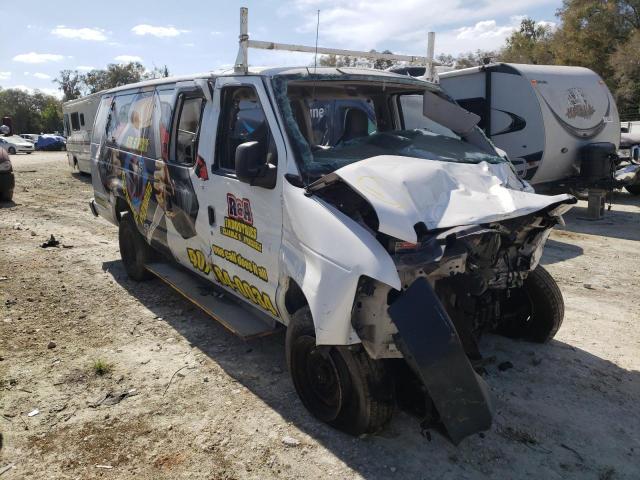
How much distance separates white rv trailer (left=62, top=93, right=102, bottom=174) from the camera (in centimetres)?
1677

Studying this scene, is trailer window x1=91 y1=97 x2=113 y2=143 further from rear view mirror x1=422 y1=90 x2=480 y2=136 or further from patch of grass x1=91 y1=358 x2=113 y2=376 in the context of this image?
rear view mirror x1=422 y1=90 x2=480 y2=136

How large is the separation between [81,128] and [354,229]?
57.8ft

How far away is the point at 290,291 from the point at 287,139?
1.00 meters

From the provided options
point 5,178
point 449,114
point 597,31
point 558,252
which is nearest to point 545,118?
point 558,252

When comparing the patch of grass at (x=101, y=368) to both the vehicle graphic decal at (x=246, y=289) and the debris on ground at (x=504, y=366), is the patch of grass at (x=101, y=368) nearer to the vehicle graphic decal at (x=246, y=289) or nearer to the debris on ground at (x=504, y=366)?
the vehicle graphic decal at (x=246, y=289)

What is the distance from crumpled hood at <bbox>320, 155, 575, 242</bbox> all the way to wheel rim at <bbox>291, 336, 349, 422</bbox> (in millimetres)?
916

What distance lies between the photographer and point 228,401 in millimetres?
3633

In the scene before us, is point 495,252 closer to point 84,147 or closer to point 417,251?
point 417,251

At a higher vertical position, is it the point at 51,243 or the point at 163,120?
the point at 163,120

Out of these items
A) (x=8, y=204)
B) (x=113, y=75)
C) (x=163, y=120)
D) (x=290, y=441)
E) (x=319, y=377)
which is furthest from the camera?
(x=113, y=75)

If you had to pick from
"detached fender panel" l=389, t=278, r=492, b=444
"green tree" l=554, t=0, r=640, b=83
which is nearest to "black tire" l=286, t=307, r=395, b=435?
"detached fender panel" l=389, t=278, r=492, b=444

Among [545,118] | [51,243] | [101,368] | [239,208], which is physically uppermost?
[545,118]

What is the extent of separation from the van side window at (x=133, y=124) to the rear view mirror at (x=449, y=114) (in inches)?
106

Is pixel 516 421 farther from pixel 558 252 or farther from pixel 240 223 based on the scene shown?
pixel 558 252
